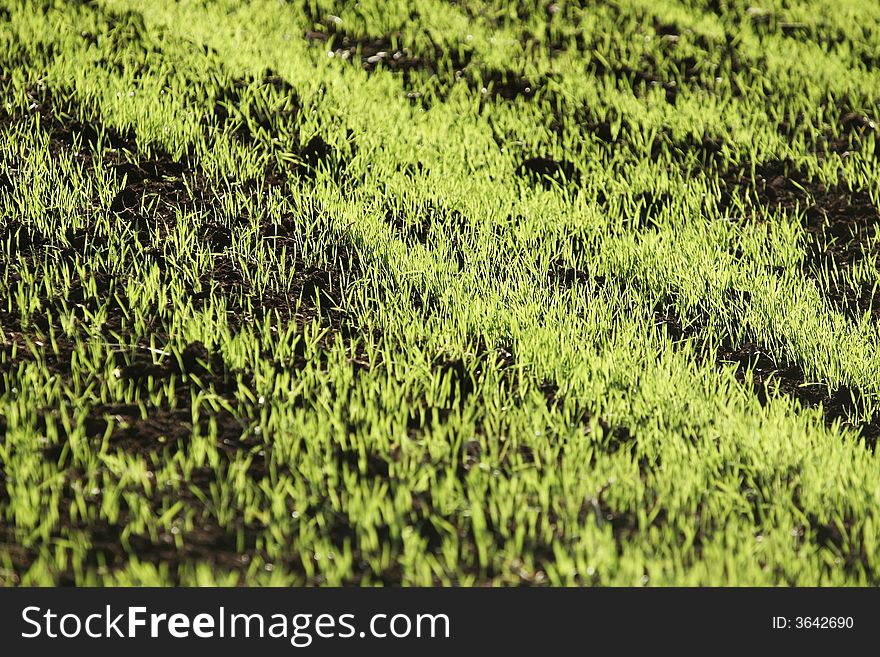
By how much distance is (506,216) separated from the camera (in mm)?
3773

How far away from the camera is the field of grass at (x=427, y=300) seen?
2250mm

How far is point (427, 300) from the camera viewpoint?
128 inches

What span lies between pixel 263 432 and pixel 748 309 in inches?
80.7

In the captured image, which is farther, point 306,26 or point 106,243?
point 306,26

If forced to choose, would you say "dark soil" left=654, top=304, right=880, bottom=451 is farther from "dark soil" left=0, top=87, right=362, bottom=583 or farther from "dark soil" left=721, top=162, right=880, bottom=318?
"dark soil" left=0, top=87, right=362, bottom=583

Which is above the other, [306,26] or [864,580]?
[306,26]

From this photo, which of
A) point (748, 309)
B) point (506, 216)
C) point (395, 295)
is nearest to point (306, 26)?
point (506, 216)

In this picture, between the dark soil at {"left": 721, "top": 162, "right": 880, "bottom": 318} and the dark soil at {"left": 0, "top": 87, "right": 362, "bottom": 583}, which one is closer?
the dark soil at {"left": 0, "top": 87, "right": 362, "bottom": 583}

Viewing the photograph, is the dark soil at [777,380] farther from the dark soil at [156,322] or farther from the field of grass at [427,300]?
the dark soil at [156,322]

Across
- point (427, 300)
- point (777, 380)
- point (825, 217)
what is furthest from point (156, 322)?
point (825, 217)

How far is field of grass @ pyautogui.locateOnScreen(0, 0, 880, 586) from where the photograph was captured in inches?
88.6

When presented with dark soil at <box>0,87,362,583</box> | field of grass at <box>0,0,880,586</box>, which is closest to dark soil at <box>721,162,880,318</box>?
field of grass at <box>0,0,880,586</box>

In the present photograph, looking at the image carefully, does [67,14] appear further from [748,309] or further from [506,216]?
[748,309]

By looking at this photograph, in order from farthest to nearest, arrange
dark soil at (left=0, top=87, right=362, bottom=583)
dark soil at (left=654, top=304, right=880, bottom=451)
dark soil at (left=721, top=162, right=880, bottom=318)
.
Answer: dark soil at (left=721, top=162, right=880, bottom=318), dark soil at (left=654, top=304, right=880, bottom=451), dark soil at (left=0, top=87, right=362, bottom=583)
